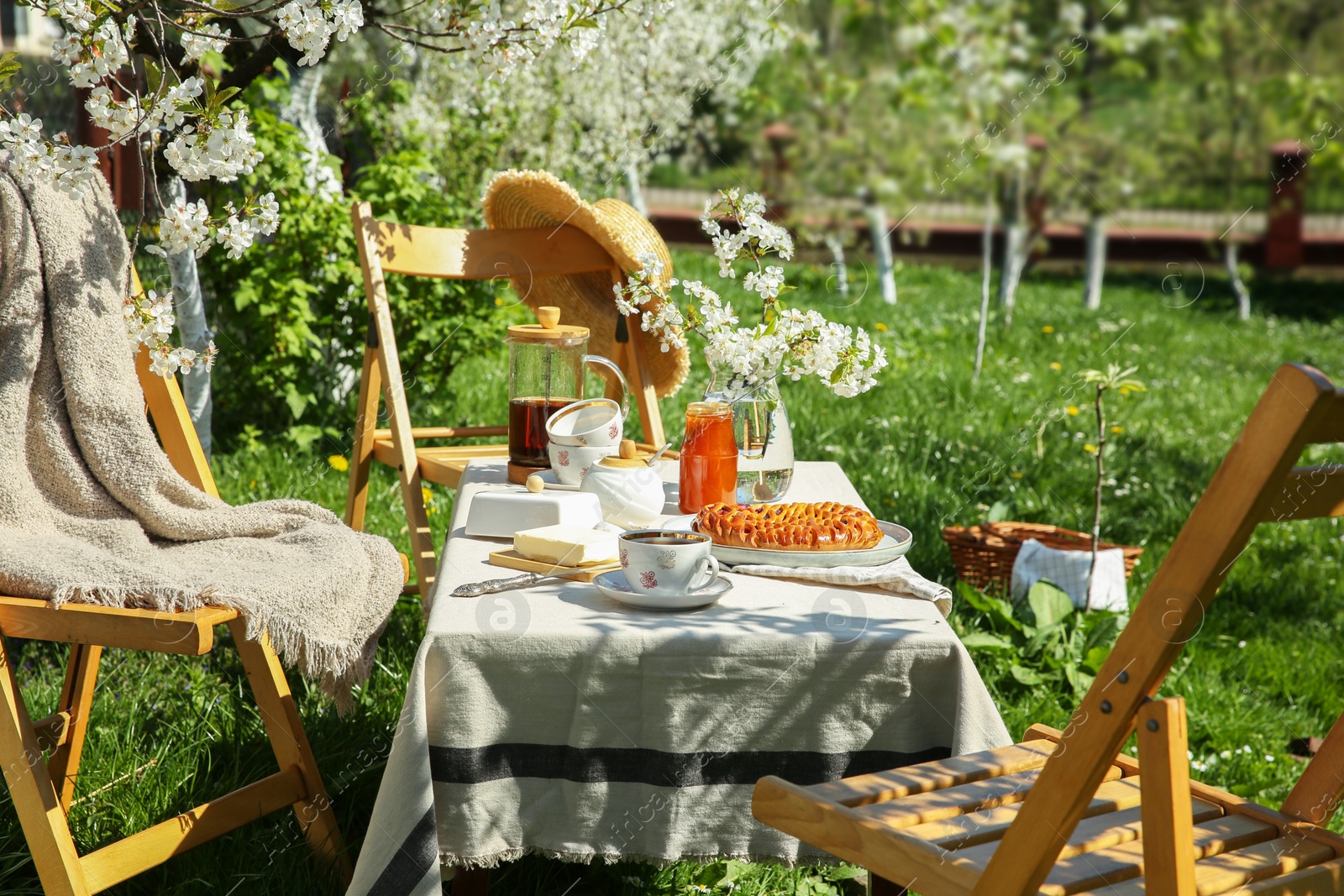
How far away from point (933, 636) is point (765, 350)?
2.18 ft

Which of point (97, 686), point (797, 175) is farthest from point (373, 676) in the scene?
point (797, 175)

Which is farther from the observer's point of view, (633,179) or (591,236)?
(633,179)

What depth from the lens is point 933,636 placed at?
1388 mm

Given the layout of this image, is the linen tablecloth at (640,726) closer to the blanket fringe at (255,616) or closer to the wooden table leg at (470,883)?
the wooden table leg at (470,883)

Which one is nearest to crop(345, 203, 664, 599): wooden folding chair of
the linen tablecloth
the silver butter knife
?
the silver butter knife

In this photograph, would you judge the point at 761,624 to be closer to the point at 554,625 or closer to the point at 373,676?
the point at 554,625

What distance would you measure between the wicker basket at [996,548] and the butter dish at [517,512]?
179cm

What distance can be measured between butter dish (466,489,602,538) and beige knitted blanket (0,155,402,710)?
0.34 m

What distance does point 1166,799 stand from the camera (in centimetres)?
108

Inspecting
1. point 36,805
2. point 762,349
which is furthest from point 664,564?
point 36,805

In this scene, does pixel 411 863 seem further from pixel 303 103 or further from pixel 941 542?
pixel 303 103

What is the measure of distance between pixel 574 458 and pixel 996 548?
163 cm

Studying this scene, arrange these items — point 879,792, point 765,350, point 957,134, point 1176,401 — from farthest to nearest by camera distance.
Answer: point 1176,401, point 765,350, point 879,792, point 957,134

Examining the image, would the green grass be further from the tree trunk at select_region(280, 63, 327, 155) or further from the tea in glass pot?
the tree trunk at select_region(280, 63, 327, 155)
